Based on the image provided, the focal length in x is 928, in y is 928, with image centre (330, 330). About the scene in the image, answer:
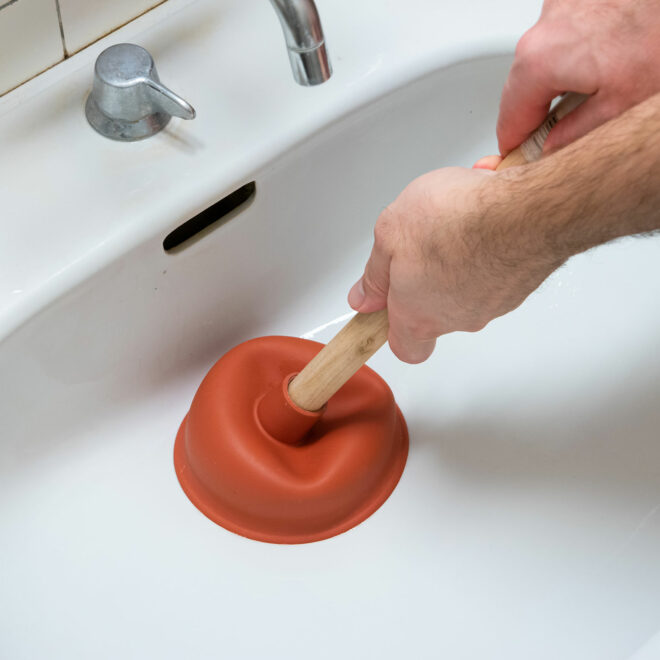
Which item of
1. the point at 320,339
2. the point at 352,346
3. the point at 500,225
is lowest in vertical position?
the point at 320,339

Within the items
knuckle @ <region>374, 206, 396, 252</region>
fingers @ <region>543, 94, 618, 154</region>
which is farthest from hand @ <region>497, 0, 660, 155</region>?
knuckle @ <region>374, 206, 396, 252</region>

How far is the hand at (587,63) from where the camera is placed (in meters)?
0.53

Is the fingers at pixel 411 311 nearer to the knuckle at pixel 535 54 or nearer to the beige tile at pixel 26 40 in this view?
the knuckle at pixel 535 54

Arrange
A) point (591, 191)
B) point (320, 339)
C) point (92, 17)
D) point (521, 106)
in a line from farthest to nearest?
point (320, 339) → point (92, 17) → point (521, 106) → point (591, 191)

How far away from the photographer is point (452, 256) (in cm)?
51

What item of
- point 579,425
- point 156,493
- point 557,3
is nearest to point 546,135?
point 557,3

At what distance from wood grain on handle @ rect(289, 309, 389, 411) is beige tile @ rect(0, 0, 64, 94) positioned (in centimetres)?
28

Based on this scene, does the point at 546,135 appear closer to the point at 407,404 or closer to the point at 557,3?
the point at 557,3

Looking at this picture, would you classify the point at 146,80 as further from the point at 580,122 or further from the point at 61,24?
the point at 580,122

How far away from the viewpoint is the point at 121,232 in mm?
611

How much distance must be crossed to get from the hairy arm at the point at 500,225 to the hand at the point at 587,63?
0.23 feet

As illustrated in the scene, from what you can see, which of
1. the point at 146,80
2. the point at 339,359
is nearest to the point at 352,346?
the point at 339,359

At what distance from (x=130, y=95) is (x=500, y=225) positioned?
→ 0.27m

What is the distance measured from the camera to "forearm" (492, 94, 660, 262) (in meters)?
0.44
